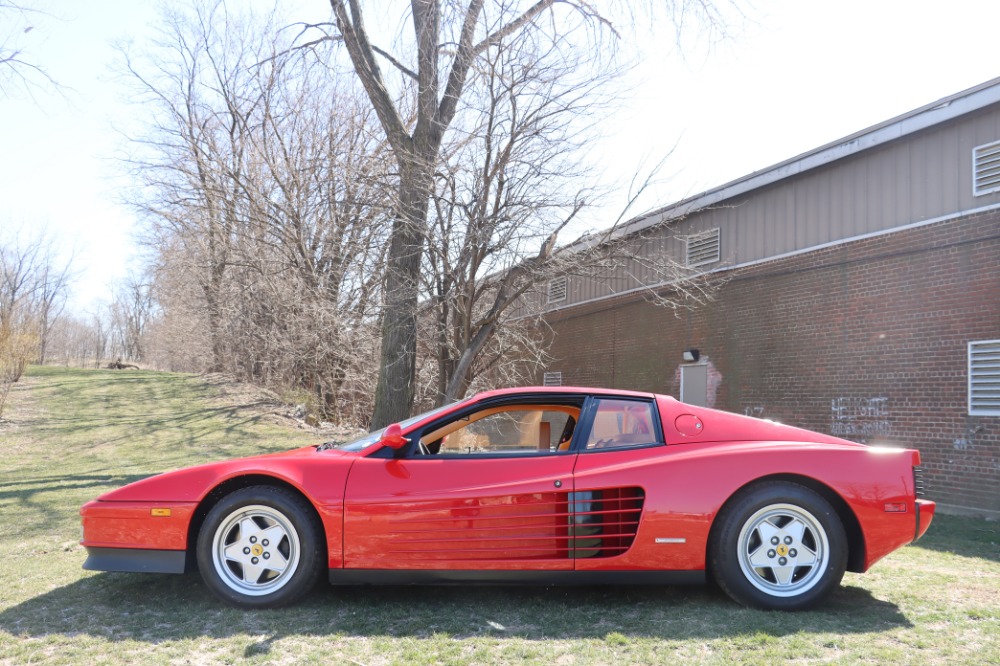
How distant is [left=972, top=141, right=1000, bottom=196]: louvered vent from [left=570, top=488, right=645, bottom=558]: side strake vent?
798 centimetres

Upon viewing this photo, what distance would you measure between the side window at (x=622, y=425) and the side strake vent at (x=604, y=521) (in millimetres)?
322

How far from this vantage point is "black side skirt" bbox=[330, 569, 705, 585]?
13.0ft

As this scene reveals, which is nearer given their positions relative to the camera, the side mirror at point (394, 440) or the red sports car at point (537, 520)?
the red sports car at point (537, 520)

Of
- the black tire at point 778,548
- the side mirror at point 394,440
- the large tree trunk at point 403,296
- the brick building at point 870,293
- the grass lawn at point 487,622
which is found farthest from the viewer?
the large tree trunk at point 403,296

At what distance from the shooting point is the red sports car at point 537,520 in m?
3.97

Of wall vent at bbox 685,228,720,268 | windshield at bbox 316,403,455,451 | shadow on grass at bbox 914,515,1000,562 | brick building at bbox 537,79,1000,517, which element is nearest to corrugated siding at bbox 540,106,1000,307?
brick building at bbox 537,79,1000,517

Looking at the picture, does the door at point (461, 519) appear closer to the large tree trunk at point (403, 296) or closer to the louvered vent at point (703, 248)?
the large tree trunk at point (403, 296)

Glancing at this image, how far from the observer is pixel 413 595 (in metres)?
4.27

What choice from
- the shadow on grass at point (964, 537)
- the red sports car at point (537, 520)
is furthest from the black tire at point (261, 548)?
the shadow on grass at point (964, 537)

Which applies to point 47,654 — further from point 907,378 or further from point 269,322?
point 269,322

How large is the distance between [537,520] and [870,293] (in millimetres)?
8494

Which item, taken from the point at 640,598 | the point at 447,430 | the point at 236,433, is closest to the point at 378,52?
the point at 236,433

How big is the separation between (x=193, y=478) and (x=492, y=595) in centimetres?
191

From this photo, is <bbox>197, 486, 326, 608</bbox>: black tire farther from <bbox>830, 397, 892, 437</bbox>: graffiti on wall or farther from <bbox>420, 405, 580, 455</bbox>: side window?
<bbox>830, 397, 892, 437</bbox>: graffiti on wall
